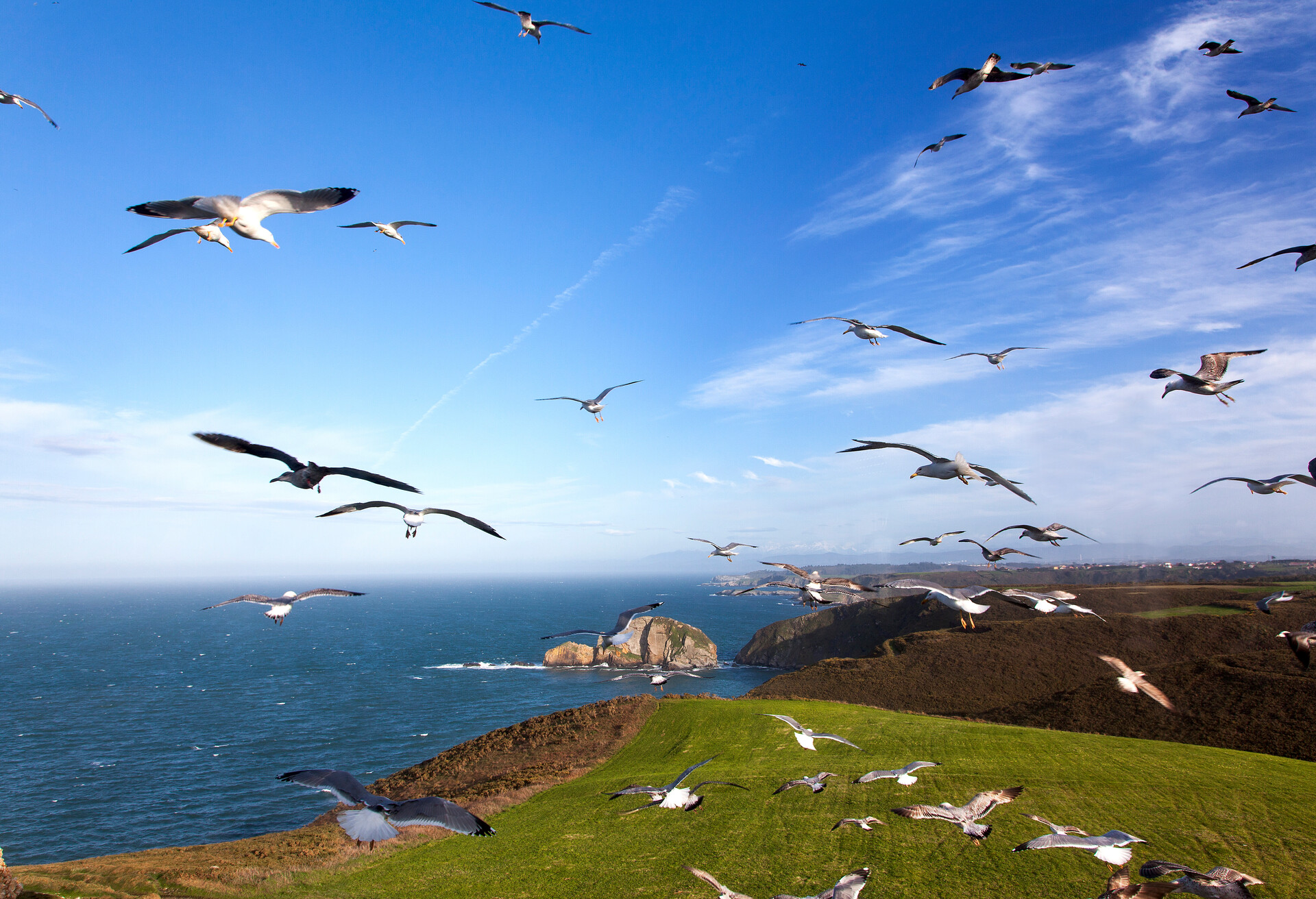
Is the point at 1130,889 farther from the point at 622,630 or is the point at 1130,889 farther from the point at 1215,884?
the point at 622,630

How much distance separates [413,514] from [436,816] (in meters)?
4.77

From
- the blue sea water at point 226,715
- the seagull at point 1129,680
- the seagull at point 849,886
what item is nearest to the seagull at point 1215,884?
the seagull at point 849,886

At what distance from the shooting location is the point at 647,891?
54.4 feet

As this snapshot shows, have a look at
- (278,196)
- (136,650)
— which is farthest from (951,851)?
(136,650)

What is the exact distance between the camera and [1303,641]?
24.9 ft

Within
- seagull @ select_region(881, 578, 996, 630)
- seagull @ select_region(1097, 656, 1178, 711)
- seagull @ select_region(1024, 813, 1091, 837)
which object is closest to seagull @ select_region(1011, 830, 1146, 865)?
seagull @ select_region(1024, 813, 1091, 837)

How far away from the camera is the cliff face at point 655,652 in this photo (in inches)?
3501

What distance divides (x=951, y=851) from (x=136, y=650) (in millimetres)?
133391

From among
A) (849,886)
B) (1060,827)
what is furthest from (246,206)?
(1060,827)

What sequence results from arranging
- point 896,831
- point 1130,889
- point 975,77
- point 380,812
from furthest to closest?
point 896,831
point 975,77
point 380,812
point 1130,889

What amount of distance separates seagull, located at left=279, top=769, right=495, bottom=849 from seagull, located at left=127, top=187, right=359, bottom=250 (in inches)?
250

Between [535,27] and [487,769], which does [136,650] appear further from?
[535,27]

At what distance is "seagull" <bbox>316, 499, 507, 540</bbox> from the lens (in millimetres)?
8258

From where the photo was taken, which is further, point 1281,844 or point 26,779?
point 26,779
